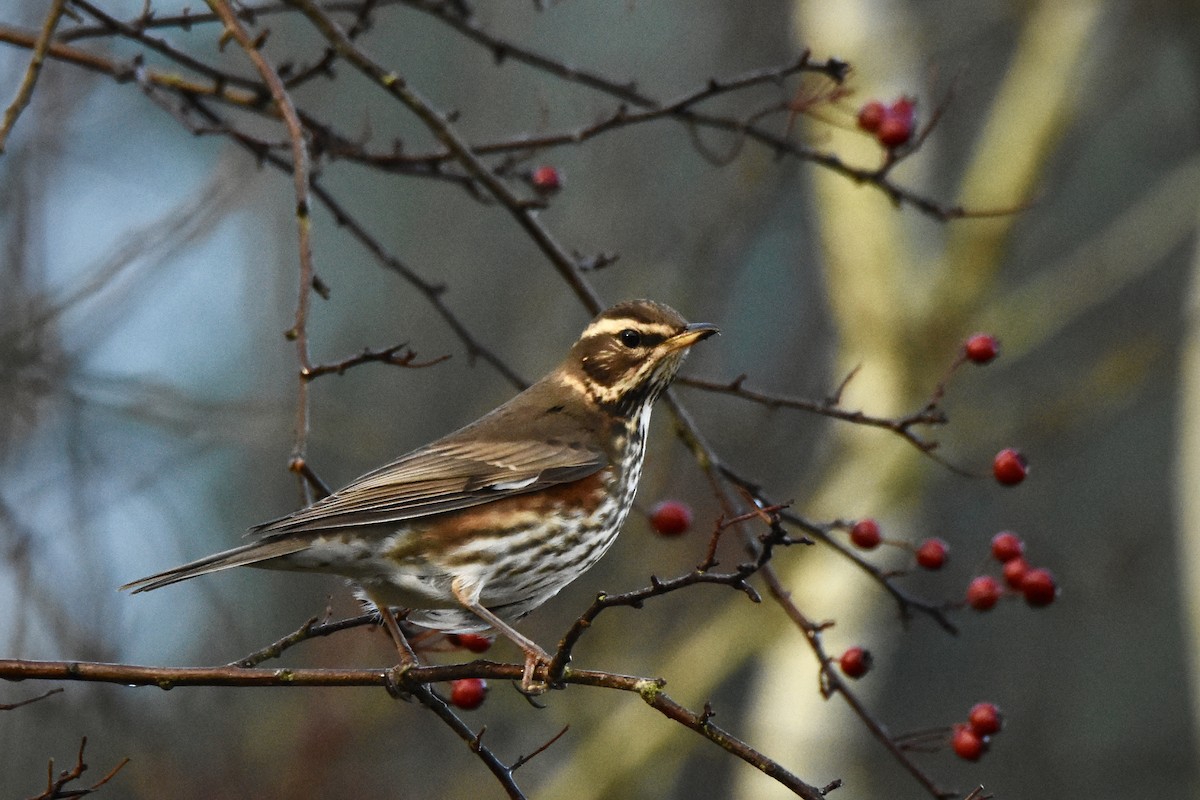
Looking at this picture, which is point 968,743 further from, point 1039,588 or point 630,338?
point 630,338

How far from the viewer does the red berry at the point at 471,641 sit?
4.09 meters

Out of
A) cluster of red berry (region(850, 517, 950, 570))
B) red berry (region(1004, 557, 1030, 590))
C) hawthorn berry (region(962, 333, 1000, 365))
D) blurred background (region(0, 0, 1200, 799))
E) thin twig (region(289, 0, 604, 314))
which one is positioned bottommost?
red berry (region(1004, 557, 1030, 590))

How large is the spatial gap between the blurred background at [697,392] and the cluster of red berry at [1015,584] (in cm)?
143

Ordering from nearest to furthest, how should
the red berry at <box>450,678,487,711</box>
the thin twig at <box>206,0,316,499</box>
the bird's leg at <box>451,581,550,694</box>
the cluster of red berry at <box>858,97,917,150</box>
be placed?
the bird's leg at <box>451,581,550,694</box> → the thin twig at <box>206,0,316,499</box> → the red berry at <box>450,678,487,711</box> → the cluster of red berry at <box>858,97,917,150</box>

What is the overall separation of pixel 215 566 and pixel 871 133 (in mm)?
2632

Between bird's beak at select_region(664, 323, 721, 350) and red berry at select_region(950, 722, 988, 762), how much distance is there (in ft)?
4.37

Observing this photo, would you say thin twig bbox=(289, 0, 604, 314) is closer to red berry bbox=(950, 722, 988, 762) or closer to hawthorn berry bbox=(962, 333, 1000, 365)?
hawthorn berry bbox=(962, 333, 1000, 365)

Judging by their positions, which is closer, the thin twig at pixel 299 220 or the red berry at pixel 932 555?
the thin twig at pixel 299 220

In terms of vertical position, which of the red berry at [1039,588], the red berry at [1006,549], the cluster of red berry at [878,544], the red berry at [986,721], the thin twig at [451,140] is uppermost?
the thin twig at [451,140]

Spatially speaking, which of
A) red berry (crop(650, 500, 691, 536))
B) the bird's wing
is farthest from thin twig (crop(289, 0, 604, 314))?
red berry (crop(650, 500, 691, 536))

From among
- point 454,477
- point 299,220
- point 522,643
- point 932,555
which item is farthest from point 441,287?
point 932,555

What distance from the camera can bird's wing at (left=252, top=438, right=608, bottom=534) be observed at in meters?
3.98

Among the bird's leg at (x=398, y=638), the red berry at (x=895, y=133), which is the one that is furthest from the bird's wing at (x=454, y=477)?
the red berry at (x=895, y=133)

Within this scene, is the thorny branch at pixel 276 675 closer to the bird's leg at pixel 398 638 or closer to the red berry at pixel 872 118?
the bird's leg at pixel 398 638
